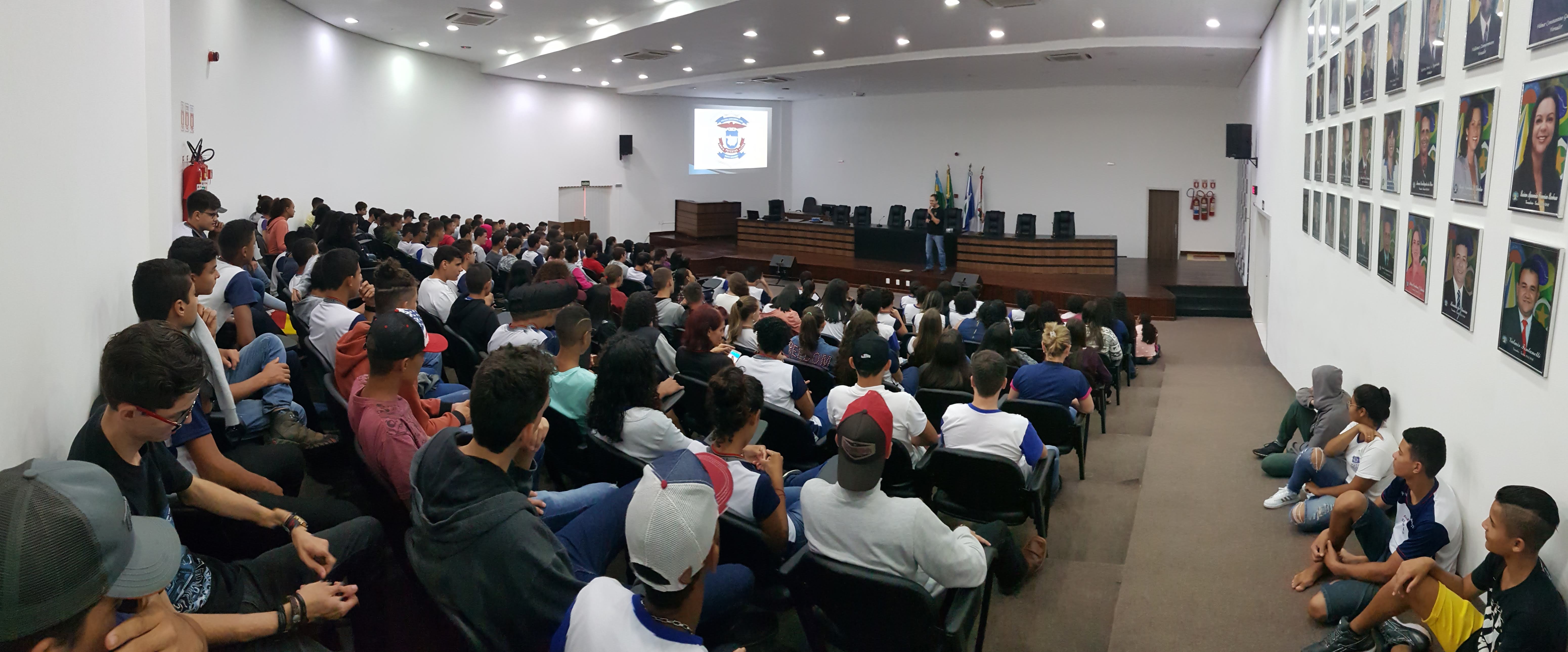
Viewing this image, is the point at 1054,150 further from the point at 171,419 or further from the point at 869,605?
the point at 171,419

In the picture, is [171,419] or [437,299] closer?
[171,419]

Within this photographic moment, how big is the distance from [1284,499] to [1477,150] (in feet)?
6.54

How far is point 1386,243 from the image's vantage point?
468 cm

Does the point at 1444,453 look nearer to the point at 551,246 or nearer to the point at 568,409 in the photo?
the point at 568,409

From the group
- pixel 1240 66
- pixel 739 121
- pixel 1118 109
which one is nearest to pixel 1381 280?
pixel 1240 66

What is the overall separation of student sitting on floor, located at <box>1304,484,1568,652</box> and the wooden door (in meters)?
15.2

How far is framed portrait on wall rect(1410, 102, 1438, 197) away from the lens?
389cm

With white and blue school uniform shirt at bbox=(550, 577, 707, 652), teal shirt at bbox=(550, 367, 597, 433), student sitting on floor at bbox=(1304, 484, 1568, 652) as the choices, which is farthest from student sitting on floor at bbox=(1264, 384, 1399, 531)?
white and blue school uniform shirt at bbox=(550, 577, 707, 652)

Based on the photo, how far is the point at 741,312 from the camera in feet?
18.8

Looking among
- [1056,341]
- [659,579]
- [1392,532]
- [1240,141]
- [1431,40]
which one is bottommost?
[1392,532]

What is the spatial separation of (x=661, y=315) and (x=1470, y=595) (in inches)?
189

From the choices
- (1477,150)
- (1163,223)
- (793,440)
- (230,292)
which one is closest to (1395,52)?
(1477,150)

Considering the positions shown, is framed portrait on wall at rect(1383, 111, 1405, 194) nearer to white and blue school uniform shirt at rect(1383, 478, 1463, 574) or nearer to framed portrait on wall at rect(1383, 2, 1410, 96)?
framed portrait on wall at rect(1383, 2, 1410, 96)

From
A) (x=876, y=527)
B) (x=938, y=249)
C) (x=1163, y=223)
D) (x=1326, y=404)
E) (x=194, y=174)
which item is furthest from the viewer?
(x=1163, y=223)
